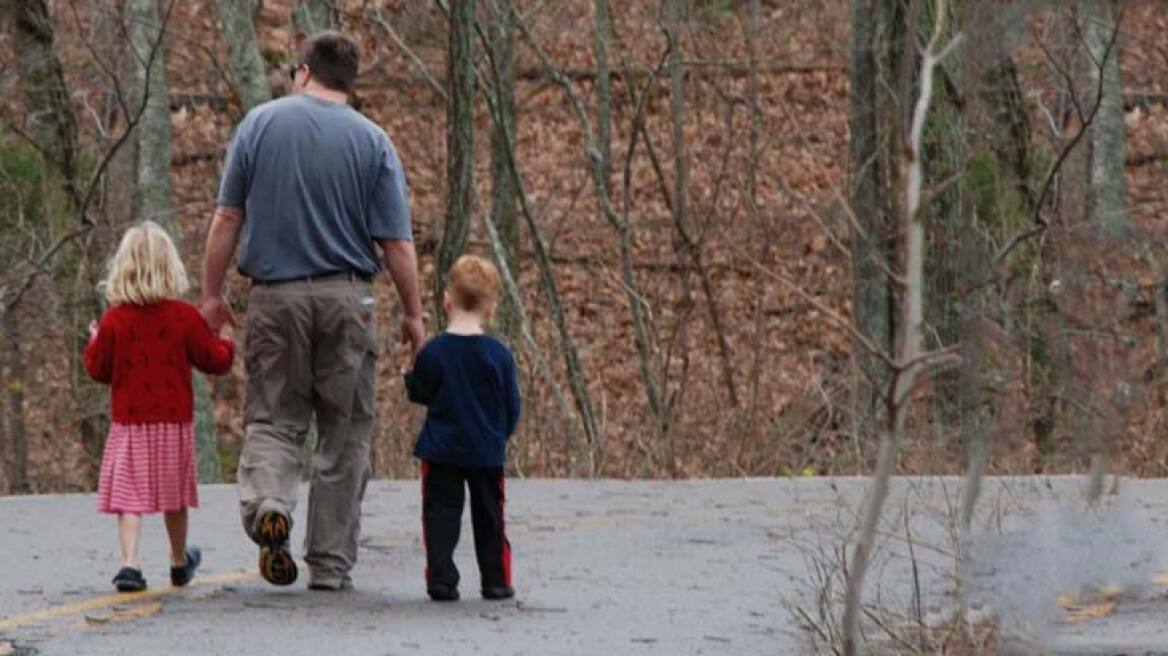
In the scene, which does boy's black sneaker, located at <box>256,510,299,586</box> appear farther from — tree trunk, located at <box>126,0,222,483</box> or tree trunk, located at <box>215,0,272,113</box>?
tree trunk, located at <box>126,0,222,483</box>

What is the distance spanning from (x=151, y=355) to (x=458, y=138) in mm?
9969

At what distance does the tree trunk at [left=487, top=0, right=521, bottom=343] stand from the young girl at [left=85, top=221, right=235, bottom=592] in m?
11.3

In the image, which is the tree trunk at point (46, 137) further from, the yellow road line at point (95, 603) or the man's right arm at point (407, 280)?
the man's right arm at point (407, 280)

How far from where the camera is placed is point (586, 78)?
3475 cm

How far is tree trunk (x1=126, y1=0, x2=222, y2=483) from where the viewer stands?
77.2 ft

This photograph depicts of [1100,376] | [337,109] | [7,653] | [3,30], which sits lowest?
[7,653]

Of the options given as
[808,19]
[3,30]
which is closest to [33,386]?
[3,30]

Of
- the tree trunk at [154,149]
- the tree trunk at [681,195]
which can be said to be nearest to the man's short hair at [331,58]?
the tree trunk at [154,149]

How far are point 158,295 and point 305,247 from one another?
0.63m

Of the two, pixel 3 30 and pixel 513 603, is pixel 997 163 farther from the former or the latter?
pixel 513 603

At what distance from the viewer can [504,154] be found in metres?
23.9

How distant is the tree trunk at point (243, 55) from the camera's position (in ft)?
73.9

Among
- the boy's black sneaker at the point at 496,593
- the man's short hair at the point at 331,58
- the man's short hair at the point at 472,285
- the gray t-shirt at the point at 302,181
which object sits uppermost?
the man's short hair at the point at 331,58

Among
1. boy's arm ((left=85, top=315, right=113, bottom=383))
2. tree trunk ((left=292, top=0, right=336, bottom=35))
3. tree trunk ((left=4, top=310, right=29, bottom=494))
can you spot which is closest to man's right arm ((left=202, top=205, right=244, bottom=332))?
boy's arm ((left=85, top=315, right=113, bottom=383))
